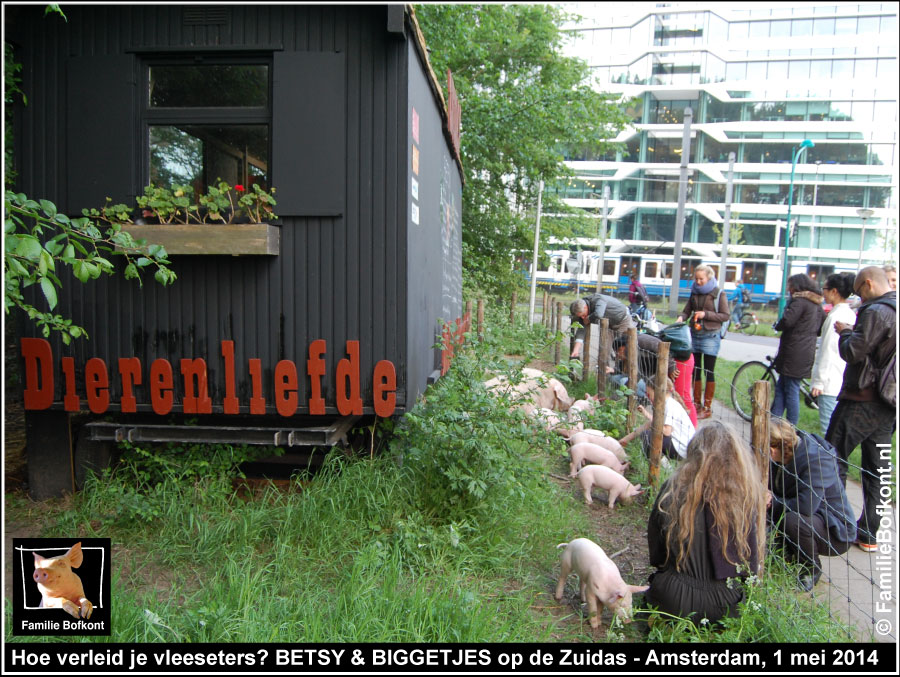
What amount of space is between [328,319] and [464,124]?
12.0 m

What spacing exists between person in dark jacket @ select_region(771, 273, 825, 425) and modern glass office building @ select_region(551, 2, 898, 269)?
42492 mm

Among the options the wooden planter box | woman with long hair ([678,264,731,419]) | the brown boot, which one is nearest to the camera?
the wooden planter box

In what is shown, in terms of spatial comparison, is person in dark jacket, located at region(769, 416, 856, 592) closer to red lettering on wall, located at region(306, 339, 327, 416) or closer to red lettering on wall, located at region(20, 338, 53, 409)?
red lettering on wall, located at region(306, 339, 327, 416)

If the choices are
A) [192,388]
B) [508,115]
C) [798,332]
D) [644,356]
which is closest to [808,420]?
[798,332]

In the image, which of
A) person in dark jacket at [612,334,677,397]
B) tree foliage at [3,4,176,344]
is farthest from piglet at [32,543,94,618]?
person in dark jacket at [612,334,677,397]

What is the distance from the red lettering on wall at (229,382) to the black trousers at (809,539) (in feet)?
12.1

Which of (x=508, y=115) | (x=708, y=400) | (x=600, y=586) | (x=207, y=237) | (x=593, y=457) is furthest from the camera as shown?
(x=508, y=115)

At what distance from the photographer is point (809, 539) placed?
4051 millimetres

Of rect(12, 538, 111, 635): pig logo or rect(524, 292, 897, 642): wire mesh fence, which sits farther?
rect(524, 292, 897, 642): wire mesh fence

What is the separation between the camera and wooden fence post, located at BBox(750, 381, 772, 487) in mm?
4004

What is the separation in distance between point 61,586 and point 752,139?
197 feet

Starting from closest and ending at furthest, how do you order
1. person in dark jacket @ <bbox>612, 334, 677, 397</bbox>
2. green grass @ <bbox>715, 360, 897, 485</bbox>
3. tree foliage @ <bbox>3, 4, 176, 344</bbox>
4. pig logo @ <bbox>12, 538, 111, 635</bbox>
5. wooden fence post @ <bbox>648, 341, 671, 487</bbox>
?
tree foliage @ <bbox>3, 4, 176, 344</bbox> < pig logo @ <bbox>12, 538, 111, 635</bbox> < wooden fence post @ <bbox>648, 341, 671, 487</bbox> < green grass @ <bbox>715, 360, 897, 485</bbox> < person in dark jacket @ <bbox>612, 334, 677, 397</bbox>

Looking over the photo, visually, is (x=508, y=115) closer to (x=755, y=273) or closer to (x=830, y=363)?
(x=830, y=363)
